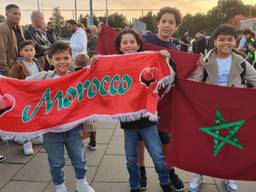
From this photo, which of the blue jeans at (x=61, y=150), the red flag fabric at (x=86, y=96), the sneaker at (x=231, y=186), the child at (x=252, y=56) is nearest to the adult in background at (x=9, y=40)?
the red flag fabric at (x=86, y=96)

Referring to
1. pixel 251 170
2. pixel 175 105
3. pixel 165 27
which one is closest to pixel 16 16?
pixel 165 27

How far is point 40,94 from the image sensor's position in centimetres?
383

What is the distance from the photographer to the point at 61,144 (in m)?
3.77

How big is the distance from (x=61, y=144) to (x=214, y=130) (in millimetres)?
1614

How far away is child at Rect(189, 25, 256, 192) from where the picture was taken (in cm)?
387

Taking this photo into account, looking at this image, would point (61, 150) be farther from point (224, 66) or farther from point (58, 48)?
point (224, 66)

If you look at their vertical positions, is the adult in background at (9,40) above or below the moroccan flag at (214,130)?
above

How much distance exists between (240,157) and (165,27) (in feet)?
5.25

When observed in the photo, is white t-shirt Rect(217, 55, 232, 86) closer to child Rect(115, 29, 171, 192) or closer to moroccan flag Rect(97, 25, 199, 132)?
moroccan flag Rect(97, 25, 199, 132)

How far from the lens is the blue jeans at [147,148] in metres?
3.66

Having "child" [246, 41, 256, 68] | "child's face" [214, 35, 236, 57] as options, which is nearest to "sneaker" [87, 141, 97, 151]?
"child's face" [214, 35, 236, 57]

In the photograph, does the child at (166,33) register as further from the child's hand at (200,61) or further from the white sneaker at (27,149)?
the white sneaker at (27,149)

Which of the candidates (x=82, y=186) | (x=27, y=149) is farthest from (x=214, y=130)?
(x=27, y=149)

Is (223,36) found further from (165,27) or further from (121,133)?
(121,133)
